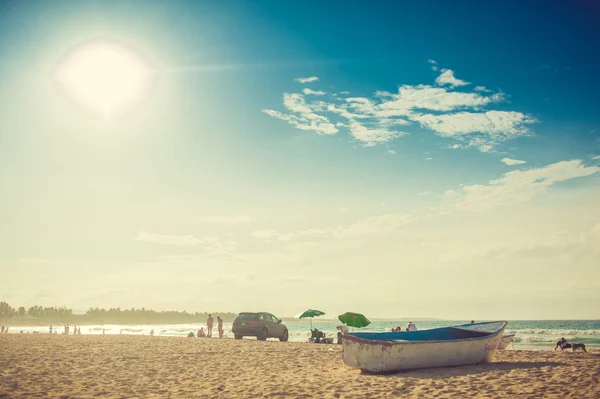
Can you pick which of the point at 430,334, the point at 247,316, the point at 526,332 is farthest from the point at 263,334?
the point at 526,332

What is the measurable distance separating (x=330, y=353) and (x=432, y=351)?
7106 mm

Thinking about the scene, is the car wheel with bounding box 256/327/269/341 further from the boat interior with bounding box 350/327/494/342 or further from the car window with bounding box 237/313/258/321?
the boat interior with bounding box 350/327/494/342

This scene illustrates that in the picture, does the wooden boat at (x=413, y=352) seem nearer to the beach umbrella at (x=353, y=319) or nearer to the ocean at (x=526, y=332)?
the beach umbrella at (x=353, y=319)

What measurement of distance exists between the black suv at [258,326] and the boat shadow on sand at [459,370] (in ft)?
50.5

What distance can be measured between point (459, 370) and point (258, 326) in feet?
53.9

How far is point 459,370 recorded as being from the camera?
481 inches

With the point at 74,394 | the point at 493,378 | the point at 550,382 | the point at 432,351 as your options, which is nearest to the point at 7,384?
the point at 74,394

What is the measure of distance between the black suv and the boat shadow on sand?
15385mm

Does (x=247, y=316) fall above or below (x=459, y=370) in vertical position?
above

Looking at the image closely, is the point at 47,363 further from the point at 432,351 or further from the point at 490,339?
the point at 490,339

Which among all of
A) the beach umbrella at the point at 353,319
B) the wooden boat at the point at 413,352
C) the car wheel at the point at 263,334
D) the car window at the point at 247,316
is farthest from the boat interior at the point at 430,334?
the car window at the point at 247,316

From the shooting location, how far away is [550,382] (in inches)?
398

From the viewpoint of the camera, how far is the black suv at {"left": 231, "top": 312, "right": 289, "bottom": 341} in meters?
26.5

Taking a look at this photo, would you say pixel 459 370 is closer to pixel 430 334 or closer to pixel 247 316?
pixel 430 334
